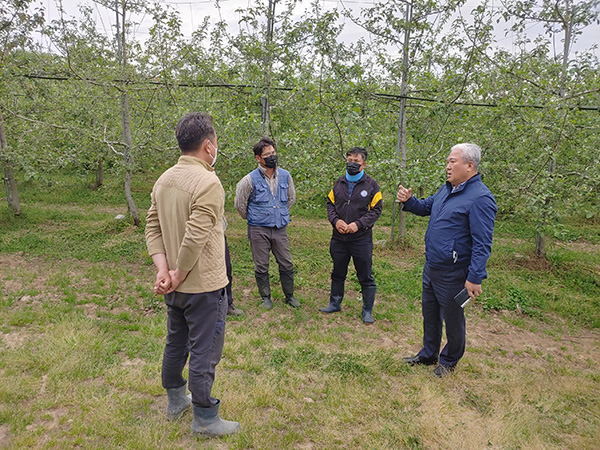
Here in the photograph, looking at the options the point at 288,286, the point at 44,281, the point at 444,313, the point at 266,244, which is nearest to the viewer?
the point at 444,313

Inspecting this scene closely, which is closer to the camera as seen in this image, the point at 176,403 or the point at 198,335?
the point at 198,335

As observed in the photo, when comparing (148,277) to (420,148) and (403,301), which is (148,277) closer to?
(403,301)

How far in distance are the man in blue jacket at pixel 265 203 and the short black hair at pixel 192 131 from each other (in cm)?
218

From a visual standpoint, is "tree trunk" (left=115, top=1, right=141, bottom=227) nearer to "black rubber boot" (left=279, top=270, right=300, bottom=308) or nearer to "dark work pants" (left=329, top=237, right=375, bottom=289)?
"black rubber boot" (left=279, top=270, right=300, bottom=308)

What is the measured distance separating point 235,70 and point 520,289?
636cm

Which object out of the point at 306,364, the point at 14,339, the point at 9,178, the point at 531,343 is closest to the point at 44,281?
the point at 14,339

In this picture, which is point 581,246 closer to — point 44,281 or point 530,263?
point 530,263

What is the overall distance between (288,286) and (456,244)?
2485 millimetres

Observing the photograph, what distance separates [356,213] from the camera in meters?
Answer: 4.44

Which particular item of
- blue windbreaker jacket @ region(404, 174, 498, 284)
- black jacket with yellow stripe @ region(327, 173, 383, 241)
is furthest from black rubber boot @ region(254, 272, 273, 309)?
blue windbreaker jacket @ region(404, 174, 498, 284)

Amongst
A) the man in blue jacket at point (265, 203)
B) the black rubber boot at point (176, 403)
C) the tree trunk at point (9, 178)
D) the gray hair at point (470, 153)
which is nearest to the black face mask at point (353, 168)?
the man in blue jacket at point (265, 203)

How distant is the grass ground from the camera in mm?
2531

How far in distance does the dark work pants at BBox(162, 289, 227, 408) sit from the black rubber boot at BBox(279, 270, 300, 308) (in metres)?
2.50

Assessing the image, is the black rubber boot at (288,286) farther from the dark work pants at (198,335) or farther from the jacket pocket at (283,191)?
the dark work pants at (198,335)
